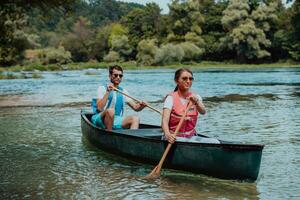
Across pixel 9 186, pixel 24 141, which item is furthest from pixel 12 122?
pixel 9 186

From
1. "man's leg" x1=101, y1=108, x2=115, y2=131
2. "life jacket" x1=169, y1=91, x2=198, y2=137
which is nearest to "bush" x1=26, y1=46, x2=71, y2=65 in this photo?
"man's leg" x1=101, y1=108, x2=115, y2=131

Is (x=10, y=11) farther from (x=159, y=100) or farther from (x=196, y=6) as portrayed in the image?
(x=196, y=6)

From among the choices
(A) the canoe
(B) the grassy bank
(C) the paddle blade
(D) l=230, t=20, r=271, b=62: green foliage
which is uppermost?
(D) l=230, t=20, r=271, b=62: green foliage

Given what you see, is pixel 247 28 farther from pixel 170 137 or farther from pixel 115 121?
pixel 170 137

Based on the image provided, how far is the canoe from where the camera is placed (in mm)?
6625

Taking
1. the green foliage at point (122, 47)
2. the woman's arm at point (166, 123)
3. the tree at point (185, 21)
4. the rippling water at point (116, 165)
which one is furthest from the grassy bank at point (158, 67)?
the woman's arm at point (166, 123)

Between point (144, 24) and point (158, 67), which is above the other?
point (144, 24)

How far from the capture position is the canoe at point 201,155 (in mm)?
6625

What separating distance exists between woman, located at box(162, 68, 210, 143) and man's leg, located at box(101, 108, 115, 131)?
179cm

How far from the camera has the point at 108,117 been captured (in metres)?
9.01

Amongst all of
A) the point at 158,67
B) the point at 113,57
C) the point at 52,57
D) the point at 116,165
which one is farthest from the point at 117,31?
the point at 116,165

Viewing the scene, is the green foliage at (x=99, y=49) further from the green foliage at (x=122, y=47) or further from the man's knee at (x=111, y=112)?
the man's knee at (x=111, y=112)

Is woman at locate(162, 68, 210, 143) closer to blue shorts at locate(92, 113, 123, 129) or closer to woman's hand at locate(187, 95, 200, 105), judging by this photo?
woman's hand at locate(187, 95, 200, 105)

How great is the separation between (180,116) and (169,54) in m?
55.7
